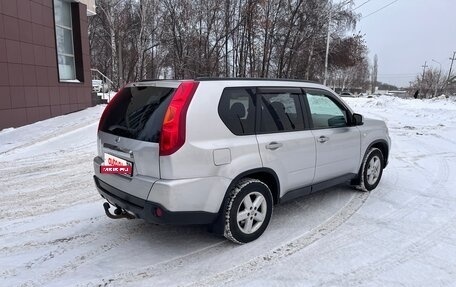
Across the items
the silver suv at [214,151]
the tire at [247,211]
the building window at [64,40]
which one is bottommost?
the tire at [247,211]

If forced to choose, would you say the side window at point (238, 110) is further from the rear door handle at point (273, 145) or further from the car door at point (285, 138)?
the rear door handle at point (273, 145)

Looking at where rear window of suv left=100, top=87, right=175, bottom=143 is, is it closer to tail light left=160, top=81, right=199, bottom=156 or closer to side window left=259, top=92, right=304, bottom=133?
tail light left=160, top=81, right=199, bottom=156

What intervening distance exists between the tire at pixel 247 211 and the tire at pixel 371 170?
6.80 ft

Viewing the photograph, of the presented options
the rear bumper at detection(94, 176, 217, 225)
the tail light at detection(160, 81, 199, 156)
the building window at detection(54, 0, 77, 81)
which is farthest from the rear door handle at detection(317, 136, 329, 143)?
the building window at detection(54, 0, 77, 81)

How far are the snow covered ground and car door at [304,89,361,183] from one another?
1.76 ft

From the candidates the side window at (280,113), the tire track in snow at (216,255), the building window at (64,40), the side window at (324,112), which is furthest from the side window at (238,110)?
the building window at (64,40)

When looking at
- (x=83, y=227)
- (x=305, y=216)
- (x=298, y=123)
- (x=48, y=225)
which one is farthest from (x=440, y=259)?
(x=48, y=225)

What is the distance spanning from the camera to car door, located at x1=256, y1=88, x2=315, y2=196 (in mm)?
3799

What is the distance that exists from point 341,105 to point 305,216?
1568 mm

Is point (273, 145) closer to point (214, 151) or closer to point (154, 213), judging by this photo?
point (214, 151)

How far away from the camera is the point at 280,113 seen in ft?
13.2

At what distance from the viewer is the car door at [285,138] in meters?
3.80

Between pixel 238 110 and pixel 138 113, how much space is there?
3.19 feet

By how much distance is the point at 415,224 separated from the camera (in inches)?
168
